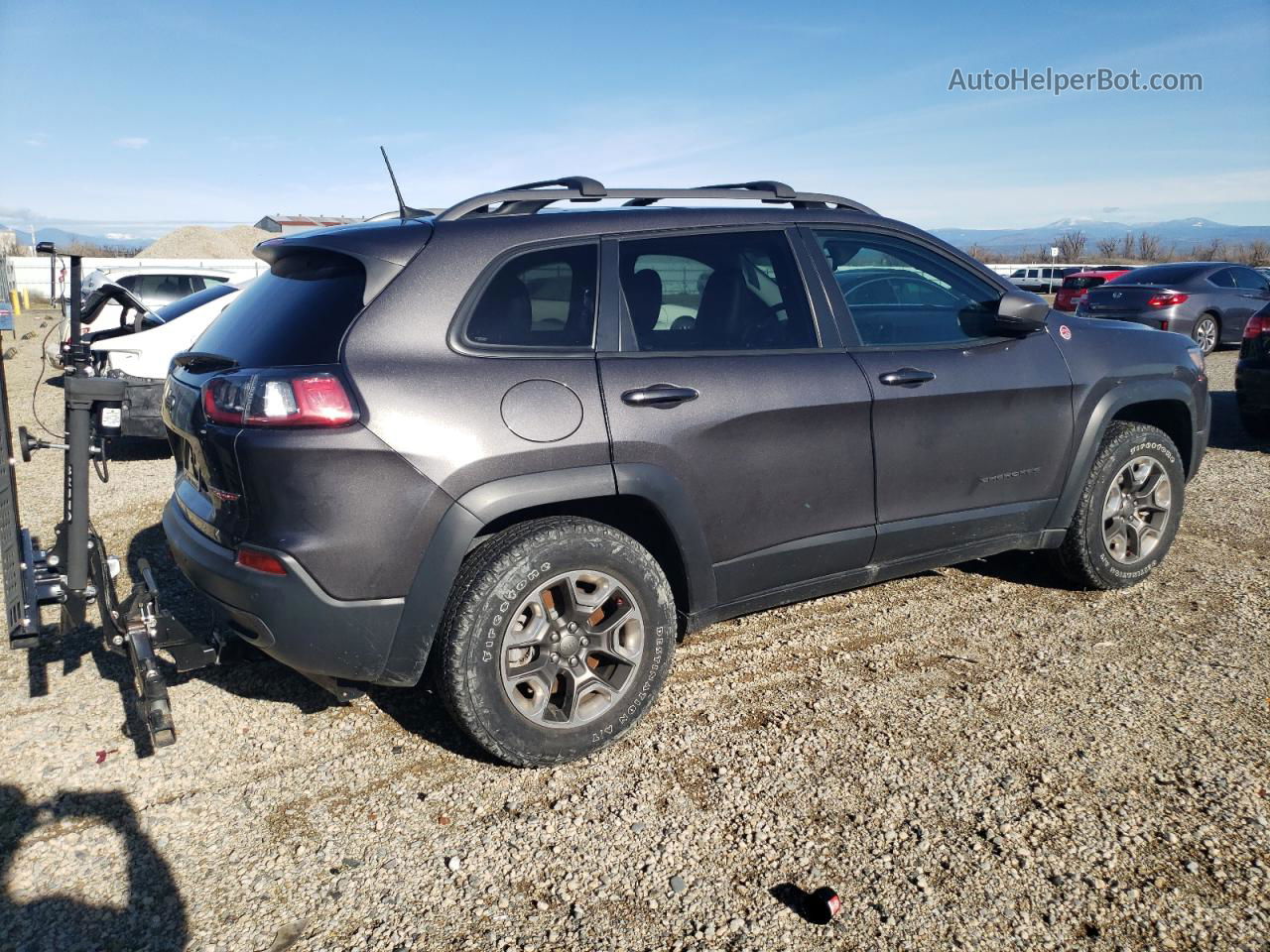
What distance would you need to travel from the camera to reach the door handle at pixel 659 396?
3.16 metres

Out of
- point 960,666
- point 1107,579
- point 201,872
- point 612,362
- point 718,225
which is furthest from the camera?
point 1107,579

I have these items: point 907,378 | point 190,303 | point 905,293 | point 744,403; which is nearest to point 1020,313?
point 905,293

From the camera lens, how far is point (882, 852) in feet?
8.82

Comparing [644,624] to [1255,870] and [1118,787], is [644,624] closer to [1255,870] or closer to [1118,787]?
[1118,787]

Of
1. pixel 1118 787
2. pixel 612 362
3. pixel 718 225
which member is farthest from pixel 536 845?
pixel 718 225

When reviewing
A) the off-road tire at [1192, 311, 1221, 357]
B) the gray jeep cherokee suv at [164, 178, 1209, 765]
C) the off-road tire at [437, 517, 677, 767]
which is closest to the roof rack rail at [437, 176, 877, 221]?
the gray jeep cherokee suv at [164, 178, 1209, 765]

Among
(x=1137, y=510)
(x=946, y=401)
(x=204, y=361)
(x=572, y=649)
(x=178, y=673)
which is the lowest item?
(x=178, y=673)

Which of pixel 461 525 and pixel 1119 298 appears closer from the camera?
pixel 461 525

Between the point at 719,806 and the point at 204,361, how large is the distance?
226 centimetres

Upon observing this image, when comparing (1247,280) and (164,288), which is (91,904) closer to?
(164,288)

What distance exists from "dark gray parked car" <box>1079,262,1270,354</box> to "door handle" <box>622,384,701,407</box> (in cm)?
1326

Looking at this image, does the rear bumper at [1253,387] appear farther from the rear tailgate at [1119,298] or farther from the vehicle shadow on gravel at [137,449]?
the vehicle shadow on gravel at [137,449]

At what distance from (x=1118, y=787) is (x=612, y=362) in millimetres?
2154

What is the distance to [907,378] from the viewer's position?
3793 millimetres
